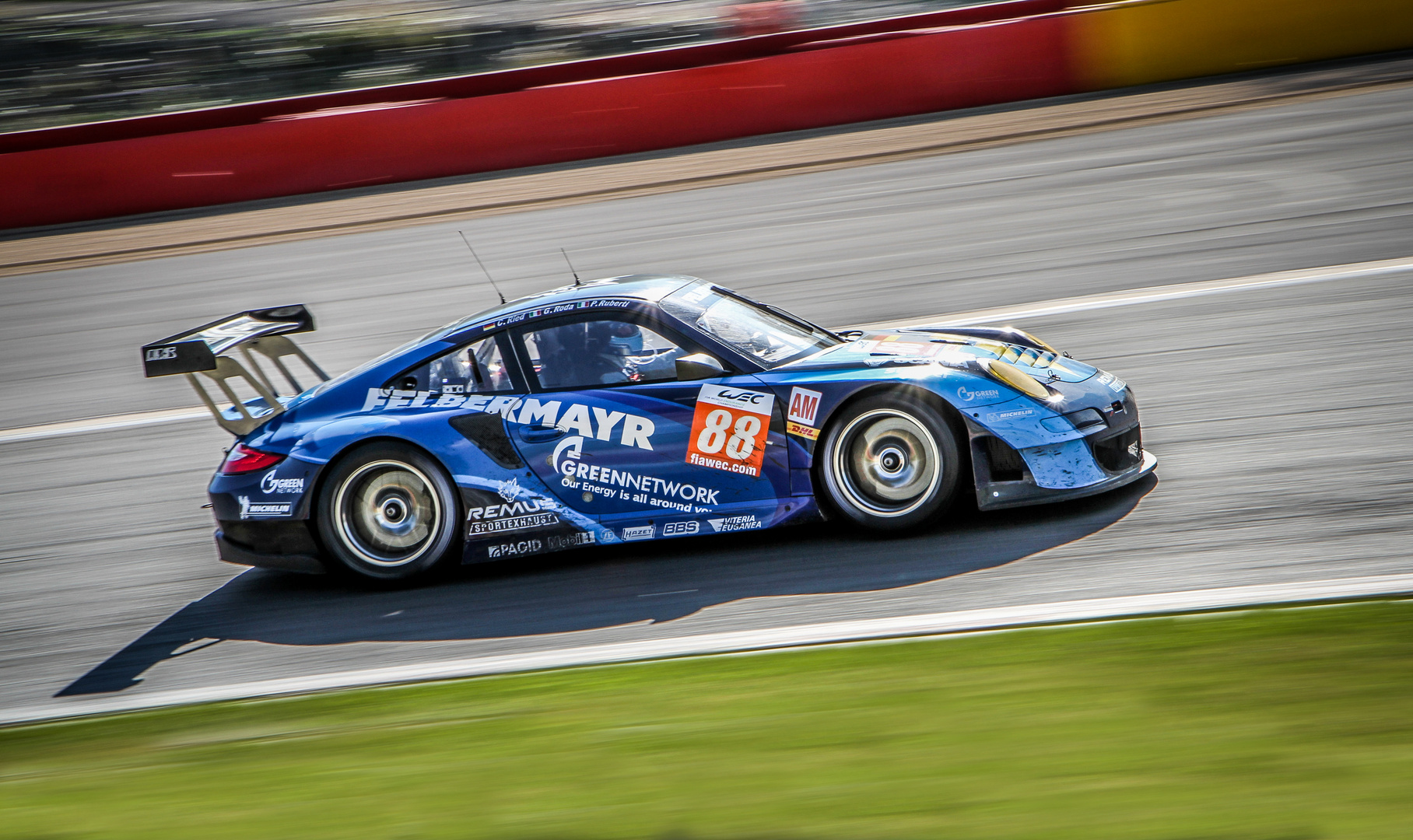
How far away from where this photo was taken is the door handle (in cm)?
591

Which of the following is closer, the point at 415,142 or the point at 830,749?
the point at 830,749

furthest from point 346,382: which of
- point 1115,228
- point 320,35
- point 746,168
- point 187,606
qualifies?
point 320,35

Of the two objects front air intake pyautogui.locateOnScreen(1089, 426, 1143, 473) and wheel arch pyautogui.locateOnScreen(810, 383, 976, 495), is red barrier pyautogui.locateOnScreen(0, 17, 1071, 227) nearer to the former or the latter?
front air intake pyautogui.locateOnScreen(1089, 426, 1143, 473)

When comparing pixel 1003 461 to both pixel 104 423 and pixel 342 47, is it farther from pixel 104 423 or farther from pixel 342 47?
pixel 342 47

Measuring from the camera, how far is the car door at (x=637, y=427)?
5.73m

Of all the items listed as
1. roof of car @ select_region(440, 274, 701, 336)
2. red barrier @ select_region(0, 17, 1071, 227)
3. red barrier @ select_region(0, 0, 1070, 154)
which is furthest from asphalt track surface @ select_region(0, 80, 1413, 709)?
red barrier @ select_region(0, 0, 1070, 154)

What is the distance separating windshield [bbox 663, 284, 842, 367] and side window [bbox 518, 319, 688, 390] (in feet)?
0.65

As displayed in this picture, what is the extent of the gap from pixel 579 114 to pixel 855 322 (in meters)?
7.54

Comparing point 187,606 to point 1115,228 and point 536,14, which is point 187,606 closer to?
point 1115,228

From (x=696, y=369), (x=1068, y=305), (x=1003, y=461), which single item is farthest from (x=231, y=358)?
(x=1068, y=305)

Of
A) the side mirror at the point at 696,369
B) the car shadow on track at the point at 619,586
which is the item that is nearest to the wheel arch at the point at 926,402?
the car shadow on track at the point at 619,586

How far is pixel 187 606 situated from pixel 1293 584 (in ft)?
16.8

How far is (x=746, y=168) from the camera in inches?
582

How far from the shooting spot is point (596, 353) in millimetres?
6004
